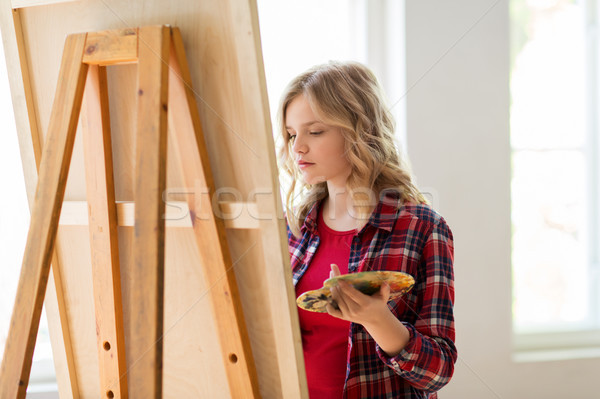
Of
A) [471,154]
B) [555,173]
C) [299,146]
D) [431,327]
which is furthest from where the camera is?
[555,173]

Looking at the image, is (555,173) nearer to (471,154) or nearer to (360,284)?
(471,154)

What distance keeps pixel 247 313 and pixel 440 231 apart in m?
0.48

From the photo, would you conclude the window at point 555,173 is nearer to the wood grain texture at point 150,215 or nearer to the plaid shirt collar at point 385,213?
the plaid shirt collar at point 385,213

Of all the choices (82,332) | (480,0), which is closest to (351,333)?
(82,332)

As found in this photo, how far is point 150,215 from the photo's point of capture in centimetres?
94

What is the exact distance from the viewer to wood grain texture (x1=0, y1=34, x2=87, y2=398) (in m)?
1.01

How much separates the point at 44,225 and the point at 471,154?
1591 millimetres

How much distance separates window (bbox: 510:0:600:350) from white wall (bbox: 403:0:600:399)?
11.5 inches

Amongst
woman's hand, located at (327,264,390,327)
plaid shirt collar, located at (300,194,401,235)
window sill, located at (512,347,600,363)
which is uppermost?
plaid shirt collar, located at (300,194,401,235)

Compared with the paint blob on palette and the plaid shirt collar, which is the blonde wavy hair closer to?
the plaid shirt collar

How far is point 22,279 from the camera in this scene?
3.37ft

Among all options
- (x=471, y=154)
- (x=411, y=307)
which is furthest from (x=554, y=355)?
(x=411, y=307)

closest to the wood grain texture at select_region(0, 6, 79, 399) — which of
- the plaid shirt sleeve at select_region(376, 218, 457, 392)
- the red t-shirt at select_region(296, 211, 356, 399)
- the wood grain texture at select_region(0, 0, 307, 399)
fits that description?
the wood grain texture at select_region(0, 0, 307, 399)

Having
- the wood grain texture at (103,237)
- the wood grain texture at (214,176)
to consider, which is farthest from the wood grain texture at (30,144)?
the wood grain texture at (103,237)
